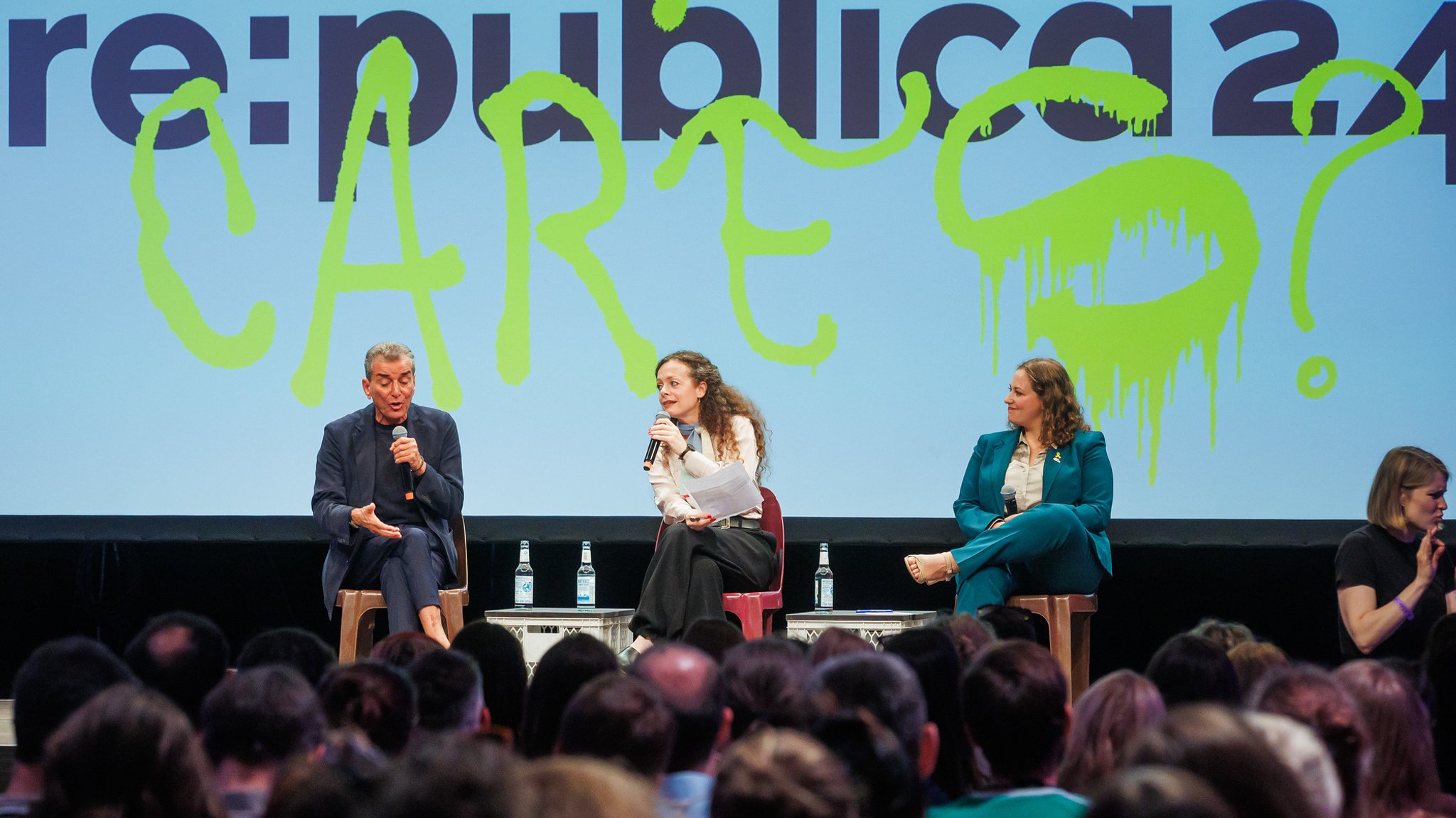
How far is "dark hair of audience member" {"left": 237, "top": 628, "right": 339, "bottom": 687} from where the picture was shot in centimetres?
243

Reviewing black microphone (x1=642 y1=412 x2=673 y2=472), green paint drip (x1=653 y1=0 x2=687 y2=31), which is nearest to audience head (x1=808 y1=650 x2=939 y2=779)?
black microphone (x1=642 y1=412 x2=673 y2=472)

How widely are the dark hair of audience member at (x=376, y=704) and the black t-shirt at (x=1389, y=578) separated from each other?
104 inches

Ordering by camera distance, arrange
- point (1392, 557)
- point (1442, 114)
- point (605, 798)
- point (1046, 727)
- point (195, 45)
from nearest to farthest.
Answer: point (605, 798) → point (1046, 727) → point (1392, 557) → point (1442, 114) → point (195, 45)

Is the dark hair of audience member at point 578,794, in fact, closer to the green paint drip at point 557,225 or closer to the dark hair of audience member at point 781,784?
the dark hair of audience member at point 781,784

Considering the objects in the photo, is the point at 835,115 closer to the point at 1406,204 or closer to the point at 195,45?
the point at 1406,204

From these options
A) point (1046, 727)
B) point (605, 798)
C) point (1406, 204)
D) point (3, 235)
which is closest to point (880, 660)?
point (1046, 727)

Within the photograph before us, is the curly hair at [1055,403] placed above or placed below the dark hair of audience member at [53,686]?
above

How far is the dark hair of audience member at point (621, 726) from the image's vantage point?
160 cm

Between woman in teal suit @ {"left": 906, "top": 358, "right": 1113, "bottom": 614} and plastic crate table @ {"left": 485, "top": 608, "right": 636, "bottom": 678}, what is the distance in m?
0.99

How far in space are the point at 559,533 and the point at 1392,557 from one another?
100 inches

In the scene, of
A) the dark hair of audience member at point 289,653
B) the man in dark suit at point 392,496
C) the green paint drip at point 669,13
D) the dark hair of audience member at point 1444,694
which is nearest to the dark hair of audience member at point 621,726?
the dark hair of audience member at point 289,653

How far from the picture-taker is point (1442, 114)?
4.61 meters

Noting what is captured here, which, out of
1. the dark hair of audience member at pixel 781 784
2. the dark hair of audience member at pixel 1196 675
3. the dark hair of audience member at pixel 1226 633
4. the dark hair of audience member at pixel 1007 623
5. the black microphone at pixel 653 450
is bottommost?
the dark hair of audience member at pixel 1007 623

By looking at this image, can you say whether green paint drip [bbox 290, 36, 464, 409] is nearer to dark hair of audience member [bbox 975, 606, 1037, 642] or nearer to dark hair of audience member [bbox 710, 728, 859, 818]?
dark hair of audience member [bbox 975, 606, 1037, 642]
